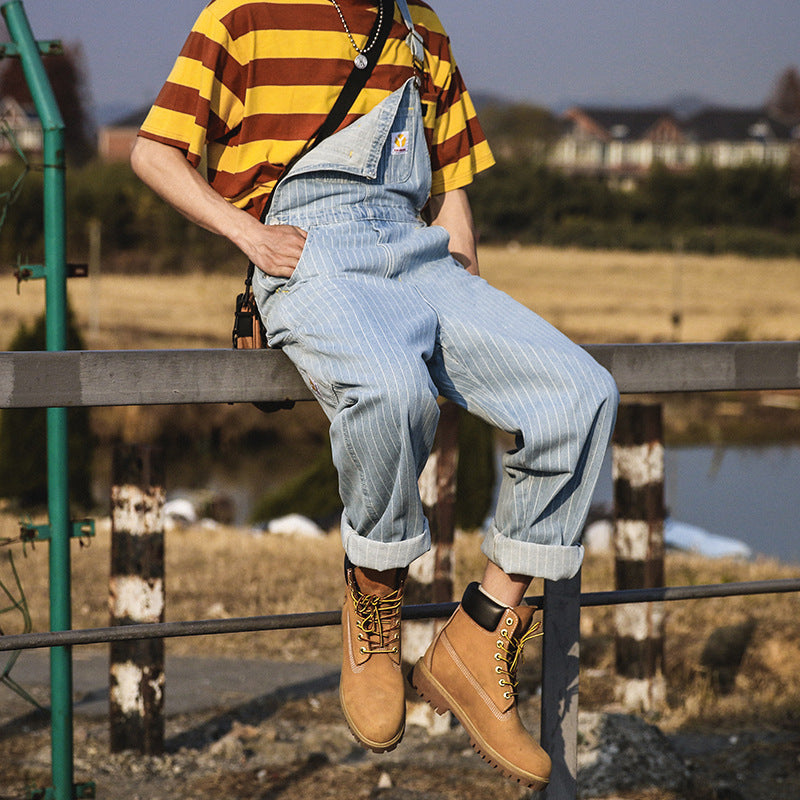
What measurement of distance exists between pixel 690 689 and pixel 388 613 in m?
2.74

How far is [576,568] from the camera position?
1687 millimetres

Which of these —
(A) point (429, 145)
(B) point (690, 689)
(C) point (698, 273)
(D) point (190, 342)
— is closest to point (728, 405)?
(D) point (190, 342)

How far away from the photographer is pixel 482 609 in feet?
5.65

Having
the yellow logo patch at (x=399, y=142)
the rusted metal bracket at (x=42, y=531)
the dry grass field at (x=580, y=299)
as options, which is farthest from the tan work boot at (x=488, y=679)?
the dry grass field at (x=580, y=299)

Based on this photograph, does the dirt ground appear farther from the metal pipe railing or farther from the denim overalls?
the denim overalls

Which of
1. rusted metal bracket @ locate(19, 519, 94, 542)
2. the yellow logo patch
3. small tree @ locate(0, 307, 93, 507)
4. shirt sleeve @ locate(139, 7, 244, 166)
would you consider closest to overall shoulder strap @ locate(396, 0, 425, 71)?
the yellow logo patch

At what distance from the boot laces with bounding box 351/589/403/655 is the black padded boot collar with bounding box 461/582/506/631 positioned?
11cm

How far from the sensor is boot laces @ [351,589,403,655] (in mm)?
1676

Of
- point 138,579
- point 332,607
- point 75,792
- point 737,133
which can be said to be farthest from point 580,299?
point 737,133

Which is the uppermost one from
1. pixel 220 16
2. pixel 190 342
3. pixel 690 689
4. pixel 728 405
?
pixel 220 16

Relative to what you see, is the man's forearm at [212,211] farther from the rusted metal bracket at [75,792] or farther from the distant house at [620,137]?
the distant house at [620,137]

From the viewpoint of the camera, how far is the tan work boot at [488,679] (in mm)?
1681

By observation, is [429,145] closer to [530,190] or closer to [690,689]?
[690,689]

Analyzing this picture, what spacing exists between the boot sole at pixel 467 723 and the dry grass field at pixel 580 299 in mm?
16523
